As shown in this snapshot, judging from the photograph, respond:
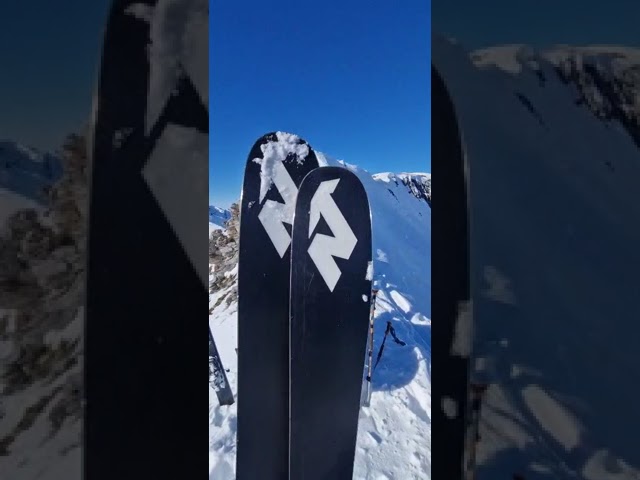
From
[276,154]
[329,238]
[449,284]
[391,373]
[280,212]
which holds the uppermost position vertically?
[276,154]

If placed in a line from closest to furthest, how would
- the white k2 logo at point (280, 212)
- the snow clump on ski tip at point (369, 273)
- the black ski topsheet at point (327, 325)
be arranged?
1. the black ski topsheet at point (327, 325)
2. the snow clump on ski tip at point (369, 273)
3. the white k2 logo at point (280, 212)

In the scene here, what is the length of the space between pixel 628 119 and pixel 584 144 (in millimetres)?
118

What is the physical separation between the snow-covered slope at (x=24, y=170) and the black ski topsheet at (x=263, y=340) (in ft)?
4.85

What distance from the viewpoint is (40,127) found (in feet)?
2.28

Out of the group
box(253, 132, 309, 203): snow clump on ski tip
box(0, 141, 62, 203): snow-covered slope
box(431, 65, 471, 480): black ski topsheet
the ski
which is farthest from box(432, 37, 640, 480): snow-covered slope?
the ski

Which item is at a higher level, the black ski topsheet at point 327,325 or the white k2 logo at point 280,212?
the white k2 logo at point 280,212

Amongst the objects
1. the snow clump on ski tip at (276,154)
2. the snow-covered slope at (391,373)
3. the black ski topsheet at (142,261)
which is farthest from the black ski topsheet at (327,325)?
the black ski topsheet at (142,261)

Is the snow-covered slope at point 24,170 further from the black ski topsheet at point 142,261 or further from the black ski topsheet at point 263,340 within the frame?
the black ski topsheet at point 263,340

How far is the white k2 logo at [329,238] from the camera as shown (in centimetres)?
198

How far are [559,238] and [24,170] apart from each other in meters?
1.07

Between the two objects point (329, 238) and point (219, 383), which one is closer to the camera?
point (329, 238)

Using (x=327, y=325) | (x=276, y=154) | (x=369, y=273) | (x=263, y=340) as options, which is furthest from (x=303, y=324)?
(x=276, y=154)

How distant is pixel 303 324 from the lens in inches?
75.7

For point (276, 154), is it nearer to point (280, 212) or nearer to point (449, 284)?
point (280, 212)
